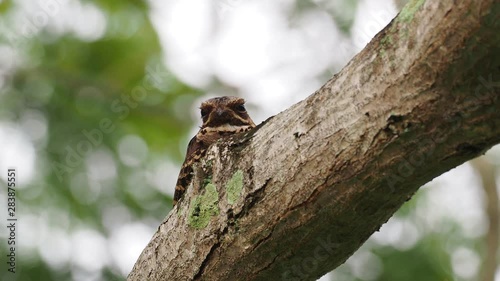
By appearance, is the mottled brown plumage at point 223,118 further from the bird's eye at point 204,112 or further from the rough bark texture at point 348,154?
the rough bark texture at point 348,154

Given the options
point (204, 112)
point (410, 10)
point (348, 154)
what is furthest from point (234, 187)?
point (204, 112)

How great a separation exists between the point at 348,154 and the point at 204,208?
91 cm

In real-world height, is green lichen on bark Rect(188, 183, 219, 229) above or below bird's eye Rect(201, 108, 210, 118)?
below

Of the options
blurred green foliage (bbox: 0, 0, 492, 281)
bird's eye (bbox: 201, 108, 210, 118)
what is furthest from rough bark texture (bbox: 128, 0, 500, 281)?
blurred green foliage (bbox: 0, 0, 492, 281)

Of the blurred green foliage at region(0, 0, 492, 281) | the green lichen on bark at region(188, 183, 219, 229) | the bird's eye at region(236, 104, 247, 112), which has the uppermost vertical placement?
the blurred green foliage at region(0, 0, 492, 281)

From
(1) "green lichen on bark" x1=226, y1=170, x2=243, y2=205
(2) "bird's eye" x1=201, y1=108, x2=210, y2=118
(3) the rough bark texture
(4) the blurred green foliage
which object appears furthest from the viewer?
(4) the blurred green foliage

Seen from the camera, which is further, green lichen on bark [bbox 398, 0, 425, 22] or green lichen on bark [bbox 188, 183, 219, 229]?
green lichen on bark [bbox 188, 183, 219, 229]

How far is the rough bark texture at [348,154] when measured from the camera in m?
2.40

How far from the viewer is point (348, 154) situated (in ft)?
8.99

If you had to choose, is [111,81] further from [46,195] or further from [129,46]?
[46,195]

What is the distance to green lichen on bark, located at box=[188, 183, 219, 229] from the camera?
10.9 feet

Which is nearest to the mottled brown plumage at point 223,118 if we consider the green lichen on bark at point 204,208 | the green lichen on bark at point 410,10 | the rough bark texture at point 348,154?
the green lichen on bark at point 204,208

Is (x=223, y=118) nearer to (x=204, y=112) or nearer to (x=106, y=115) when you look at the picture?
(x=204, y=112)

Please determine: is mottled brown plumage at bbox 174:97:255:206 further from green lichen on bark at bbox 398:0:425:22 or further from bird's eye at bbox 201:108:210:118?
green lichen on bark at bbox 398:0:425:22
